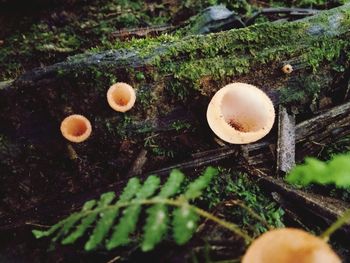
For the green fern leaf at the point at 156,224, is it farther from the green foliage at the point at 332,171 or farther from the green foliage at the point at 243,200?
the green foliage at the point at 332,171

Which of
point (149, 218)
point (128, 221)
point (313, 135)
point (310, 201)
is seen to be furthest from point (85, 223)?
point (313, 135)

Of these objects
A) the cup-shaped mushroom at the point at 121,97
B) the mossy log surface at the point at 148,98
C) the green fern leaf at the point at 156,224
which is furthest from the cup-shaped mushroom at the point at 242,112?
the green fern leaf at the point at 156,224

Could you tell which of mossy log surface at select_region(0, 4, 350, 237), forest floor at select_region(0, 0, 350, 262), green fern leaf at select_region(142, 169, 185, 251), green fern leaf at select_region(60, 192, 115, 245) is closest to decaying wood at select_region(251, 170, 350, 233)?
forest floor at select_region(0, 0, 350, 262)

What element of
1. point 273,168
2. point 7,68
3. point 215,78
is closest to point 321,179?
point 273,168

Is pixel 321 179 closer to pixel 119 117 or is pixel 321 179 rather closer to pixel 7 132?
pixel 119 117

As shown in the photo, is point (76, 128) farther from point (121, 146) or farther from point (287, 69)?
point (287, 69)
